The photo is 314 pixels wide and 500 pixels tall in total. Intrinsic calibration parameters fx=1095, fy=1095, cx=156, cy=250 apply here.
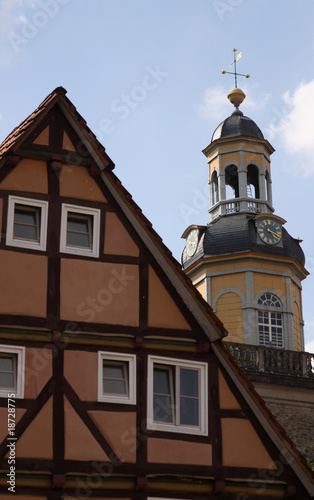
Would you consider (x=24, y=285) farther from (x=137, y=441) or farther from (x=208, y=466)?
(x=208, y=466)

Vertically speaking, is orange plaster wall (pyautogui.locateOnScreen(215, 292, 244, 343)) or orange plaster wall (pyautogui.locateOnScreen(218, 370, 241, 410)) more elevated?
orange plaster wall (pyautogui.locateOnScreen(215, 292, 244, 343))

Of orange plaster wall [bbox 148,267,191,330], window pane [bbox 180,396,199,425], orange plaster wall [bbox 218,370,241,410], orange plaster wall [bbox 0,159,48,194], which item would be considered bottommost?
window pane [bbox 180,396,199,425]

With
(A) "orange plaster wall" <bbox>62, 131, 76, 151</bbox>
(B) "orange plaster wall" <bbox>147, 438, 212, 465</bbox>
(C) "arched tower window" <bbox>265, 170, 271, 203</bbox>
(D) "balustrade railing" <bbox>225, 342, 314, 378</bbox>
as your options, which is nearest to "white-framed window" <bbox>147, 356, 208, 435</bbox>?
(B) "orange plaster wall" <bbox>147, 438, 212, 465</bbox>

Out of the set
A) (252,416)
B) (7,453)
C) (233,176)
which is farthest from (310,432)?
(7,453)

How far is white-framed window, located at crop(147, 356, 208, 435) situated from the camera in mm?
15234

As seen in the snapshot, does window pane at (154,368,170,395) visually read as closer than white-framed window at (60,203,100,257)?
Yes

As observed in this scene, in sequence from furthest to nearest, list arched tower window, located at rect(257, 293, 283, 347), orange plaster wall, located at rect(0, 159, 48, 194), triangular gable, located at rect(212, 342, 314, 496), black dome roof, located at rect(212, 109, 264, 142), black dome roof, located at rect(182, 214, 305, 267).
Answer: black dome roof, located at rect(212, 109, 264, 142), black dome roof, located at rect(182, 214, 305, 267), arched tower window, located at rect(257, 293, 283, 347), orange plaster wall, located at rect(0, 159, 48, 194), triangular gable, located at rect(212, 342, 314, 496)

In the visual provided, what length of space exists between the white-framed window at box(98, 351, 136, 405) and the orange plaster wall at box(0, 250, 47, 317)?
111 centimetres

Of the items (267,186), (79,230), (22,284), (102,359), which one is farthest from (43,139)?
(267,186)

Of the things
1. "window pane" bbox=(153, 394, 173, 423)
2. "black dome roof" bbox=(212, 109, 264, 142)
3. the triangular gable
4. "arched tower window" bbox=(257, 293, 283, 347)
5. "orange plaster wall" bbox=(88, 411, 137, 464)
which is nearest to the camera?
"orange plaster wall" bbox=(88, 411, 137, 464)

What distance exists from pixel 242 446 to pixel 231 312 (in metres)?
22.5

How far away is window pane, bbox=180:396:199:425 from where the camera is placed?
50.5 feet

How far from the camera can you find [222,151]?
40969 mm

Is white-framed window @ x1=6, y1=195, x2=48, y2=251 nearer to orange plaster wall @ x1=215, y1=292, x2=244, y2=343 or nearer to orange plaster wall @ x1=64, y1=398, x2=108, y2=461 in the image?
orange plaster wall @ x1=64, y1=398, x2=108, y2=461
